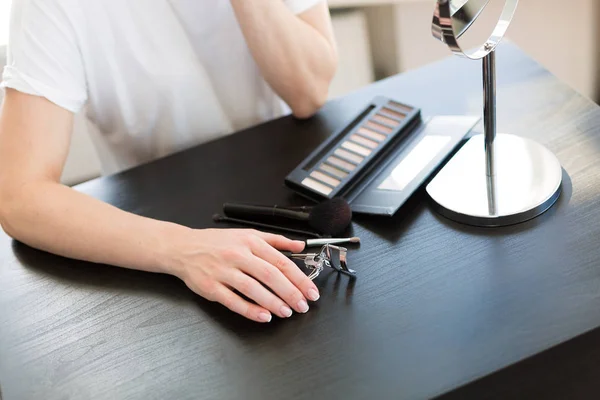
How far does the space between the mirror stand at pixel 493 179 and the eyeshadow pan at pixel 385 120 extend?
0.10m

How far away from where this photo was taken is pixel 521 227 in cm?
77

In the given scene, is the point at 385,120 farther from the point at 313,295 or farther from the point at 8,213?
the point at 8,213

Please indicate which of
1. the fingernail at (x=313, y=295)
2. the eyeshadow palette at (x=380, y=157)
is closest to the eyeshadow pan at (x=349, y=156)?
the eyeshadow palette at (x=380, y=157)

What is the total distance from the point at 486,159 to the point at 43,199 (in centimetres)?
52

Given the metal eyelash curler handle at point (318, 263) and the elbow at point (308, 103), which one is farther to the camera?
the elbow at point (308, 103)

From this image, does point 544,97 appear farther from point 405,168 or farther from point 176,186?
point 176,186

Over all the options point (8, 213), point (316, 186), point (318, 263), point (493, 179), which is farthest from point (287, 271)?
point (8, 213)

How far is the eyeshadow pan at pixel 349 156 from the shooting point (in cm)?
89

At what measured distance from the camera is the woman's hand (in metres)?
0.74

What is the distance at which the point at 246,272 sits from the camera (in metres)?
0.78

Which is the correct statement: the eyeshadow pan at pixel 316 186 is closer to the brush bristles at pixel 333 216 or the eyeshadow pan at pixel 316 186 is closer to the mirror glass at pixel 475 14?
the brush bristles at pixel 333 216

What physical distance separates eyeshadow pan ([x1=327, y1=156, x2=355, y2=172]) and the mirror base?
96 millimetres

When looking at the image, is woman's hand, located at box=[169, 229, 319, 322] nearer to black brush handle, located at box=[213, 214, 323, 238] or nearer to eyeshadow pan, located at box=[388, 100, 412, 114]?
black brush handle, located at box=[213, 214, 323, 238]

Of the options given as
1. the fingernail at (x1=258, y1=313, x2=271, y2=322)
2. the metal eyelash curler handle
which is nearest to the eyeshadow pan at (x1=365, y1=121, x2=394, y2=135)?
the metal eyelash curler handle
